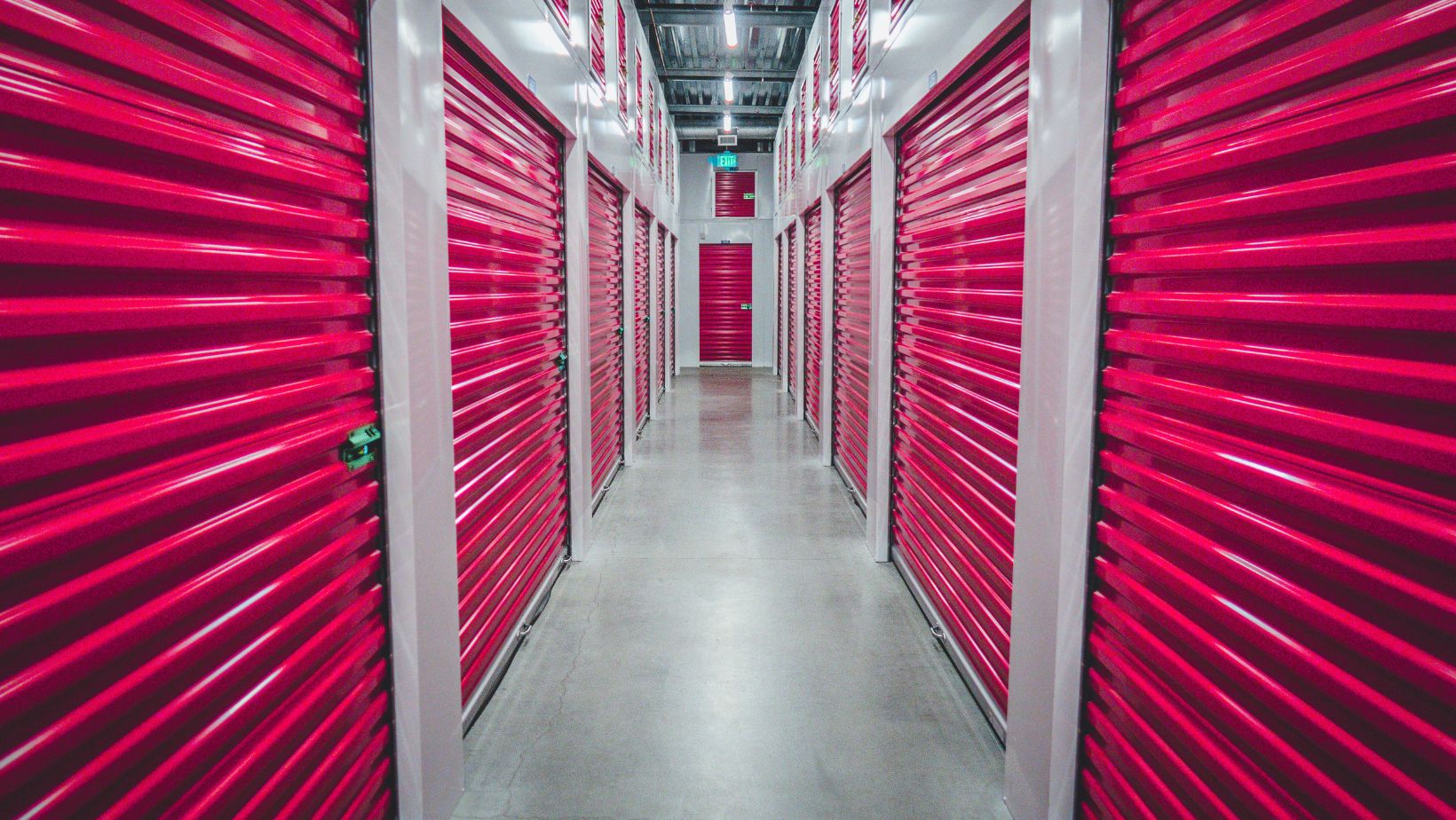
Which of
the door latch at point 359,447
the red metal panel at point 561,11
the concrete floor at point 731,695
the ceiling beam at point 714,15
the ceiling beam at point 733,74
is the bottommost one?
the concrete floor at point 731,695

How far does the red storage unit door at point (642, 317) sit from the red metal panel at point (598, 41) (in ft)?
7.57

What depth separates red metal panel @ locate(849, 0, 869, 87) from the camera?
5395mm

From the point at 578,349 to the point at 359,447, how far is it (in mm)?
2767

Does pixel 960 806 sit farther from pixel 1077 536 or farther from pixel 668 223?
pixel 668 223

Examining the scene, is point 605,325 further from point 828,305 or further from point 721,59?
point 721,59

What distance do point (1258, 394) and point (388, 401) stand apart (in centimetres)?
212

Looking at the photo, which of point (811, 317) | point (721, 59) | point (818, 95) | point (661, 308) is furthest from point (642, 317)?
point (721, 59)

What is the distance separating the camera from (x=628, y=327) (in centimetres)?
753

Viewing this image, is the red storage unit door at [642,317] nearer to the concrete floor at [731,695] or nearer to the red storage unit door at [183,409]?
the concrete floor at [731,695]

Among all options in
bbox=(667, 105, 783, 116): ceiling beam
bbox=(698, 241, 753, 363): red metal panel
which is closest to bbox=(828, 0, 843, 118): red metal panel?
bbox=(667, 105, 783, 116): ceiling beam

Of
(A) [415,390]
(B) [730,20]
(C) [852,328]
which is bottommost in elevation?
(A) [415,390]

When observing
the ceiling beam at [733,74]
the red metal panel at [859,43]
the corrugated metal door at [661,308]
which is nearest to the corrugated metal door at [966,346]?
the red metal panel at [859,43]

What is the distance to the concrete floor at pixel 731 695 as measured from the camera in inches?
104

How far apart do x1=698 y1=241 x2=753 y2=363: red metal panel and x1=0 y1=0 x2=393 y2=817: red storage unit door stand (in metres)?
15.0
